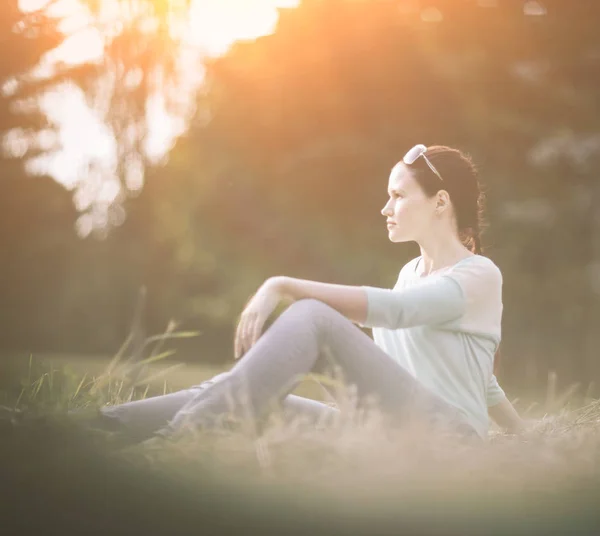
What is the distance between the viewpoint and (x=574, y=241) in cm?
1093

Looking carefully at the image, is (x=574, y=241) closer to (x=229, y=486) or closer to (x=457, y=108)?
(x=457, y=108)

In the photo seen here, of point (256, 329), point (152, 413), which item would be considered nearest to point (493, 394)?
point (256, 329)

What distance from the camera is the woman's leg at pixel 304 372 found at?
2047mm

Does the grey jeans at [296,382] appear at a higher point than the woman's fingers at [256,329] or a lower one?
lower

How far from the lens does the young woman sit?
207cm

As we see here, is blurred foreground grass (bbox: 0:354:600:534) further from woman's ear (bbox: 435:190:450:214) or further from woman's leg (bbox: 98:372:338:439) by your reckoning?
woman's ear (bbox: 435:190:450:214)

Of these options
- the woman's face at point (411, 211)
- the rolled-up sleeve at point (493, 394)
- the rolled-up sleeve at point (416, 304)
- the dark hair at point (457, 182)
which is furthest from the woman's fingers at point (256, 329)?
the rolled-up sleeve at point (493, 394)

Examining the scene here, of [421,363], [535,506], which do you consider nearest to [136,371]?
[421,363]

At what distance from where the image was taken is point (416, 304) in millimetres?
2252

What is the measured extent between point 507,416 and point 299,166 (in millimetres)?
9559

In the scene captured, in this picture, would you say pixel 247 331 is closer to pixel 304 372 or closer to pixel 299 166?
pixel 304 372

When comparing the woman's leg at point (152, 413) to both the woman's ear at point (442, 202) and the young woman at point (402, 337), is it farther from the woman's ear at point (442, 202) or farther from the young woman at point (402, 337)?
the woman's ear at point (442, 202)

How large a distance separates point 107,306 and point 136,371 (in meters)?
8.77

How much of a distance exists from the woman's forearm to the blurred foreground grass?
33 centimetres
